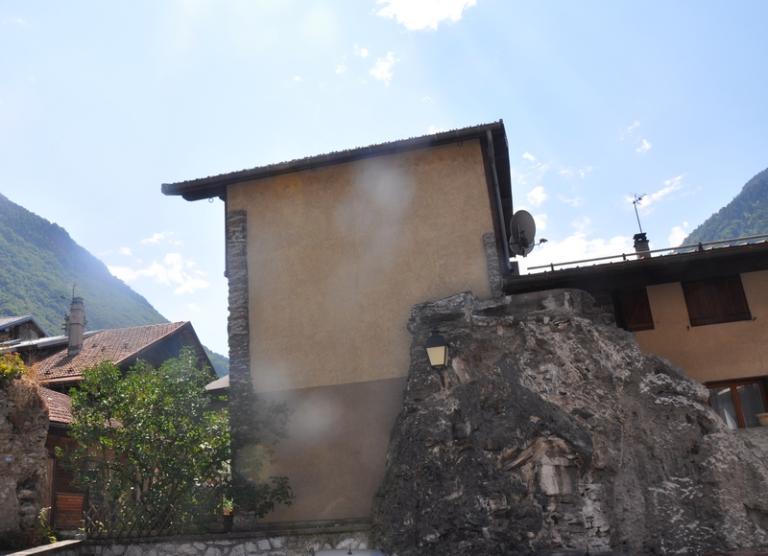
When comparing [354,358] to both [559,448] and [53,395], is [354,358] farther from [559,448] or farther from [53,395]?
[53,395]

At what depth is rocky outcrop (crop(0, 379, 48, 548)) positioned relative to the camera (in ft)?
28.0

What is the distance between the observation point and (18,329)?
28.1 metres

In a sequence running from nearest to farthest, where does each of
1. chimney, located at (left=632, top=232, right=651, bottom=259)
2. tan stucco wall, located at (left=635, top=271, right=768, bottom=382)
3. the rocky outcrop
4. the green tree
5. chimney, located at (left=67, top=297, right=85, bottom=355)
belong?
the rocky outcrop, the green tree, tan stucco wall, located at (left=635, top=271, right=768, bottom=382), chimney, located at (left=632, top=232, right=651, bottom=259), chimney, located at (left=67, top=297, right=85, bottom=355)

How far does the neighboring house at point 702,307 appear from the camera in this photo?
995cm

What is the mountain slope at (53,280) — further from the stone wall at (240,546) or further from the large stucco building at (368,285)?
the stone wall at (240,546)

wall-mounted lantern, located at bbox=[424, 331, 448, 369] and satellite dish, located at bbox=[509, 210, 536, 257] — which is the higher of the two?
satellite dish, located at bbox=[509, 210, 536, 257]

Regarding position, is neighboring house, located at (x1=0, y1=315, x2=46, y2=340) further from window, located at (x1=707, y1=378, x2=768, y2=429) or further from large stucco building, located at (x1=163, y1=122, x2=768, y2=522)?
window, located at (x1=707, y1=378, x2=768, y2=429)

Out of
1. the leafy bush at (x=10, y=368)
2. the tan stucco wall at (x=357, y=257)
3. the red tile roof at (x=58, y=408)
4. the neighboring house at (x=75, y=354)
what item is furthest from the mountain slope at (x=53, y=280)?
the leafy bush at (x=10, y=368)

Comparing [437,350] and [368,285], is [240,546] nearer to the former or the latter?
[437,350]

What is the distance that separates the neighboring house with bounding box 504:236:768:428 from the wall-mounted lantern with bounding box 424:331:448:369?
7.52 ft

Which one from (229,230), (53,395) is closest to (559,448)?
(229,230)

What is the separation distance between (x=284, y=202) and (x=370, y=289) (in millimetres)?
2699

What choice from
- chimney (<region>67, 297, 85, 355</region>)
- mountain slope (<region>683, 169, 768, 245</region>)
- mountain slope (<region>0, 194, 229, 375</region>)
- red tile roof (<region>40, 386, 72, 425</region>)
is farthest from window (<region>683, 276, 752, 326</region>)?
mountain slope (<region>0, 194, 229, 375</region>)

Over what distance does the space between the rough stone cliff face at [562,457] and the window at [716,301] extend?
2008mm
